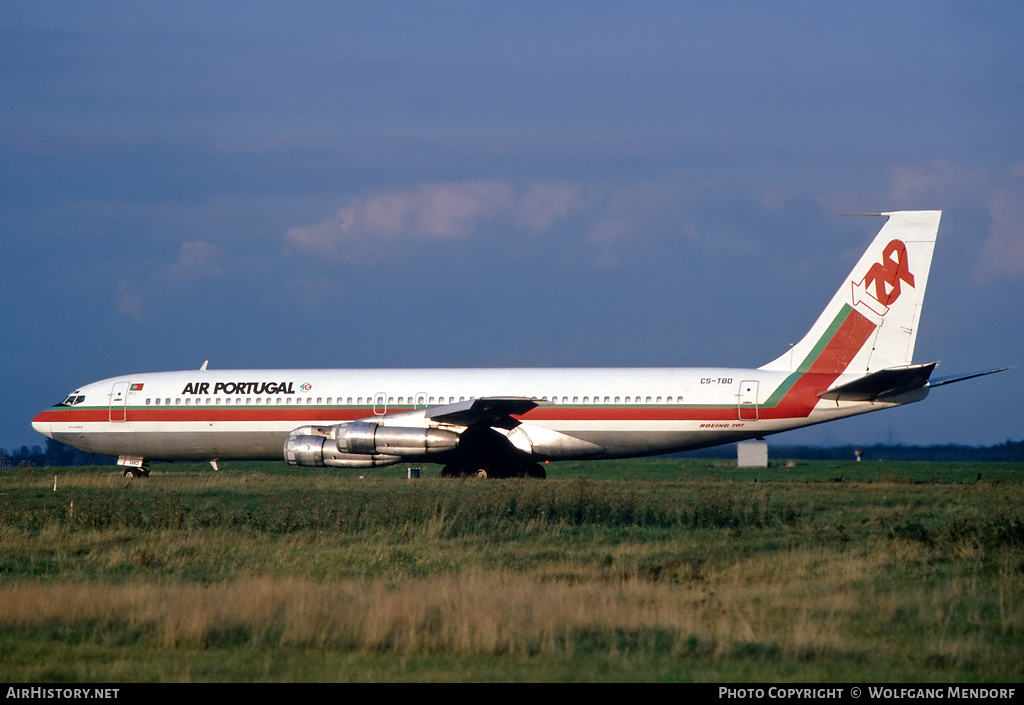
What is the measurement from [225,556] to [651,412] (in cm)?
1561

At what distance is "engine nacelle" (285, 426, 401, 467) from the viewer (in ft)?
90.5

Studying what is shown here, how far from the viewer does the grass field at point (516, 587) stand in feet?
27.0

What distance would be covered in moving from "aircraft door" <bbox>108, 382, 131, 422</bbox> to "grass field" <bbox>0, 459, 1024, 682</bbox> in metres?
9.98

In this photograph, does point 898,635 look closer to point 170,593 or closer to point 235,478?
point 170,593

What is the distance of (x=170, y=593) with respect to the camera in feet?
35.7

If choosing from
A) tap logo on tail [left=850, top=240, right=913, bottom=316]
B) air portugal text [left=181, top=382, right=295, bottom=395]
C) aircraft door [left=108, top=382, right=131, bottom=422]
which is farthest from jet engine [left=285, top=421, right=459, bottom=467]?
tap logo on tail [left=850, top=240, right=913, bottom=316]

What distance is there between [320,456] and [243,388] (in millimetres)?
4388

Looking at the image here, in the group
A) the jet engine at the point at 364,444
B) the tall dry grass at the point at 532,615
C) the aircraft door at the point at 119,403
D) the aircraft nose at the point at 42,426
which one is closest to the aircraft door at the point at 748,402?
the jet engine at the point at 364,444

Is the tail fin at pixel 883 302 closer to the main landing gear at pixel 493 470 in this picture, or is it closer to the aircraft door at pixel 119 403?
the main landing gear at pixel 493 470

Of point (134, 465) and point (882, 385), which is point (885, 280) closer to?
point (882, 385)

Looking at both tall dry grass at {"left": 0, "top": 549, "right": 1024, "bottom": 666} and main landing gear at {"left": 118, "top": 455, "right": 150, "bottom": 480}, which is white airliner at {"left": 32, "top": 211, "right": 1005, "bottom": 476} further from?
tall dry grass at {"left": 0, "top": 549, "right": 1024, "bottom": 666}

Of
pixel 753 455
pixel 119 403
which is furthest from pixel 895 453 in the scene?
pixel 119 403

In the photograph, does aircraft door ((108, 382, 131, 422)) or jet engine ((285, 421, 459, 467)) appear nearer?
jet engine ((285, 421, 459, 467))

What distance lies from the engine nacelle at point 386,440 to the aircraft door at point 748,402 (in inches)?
313
